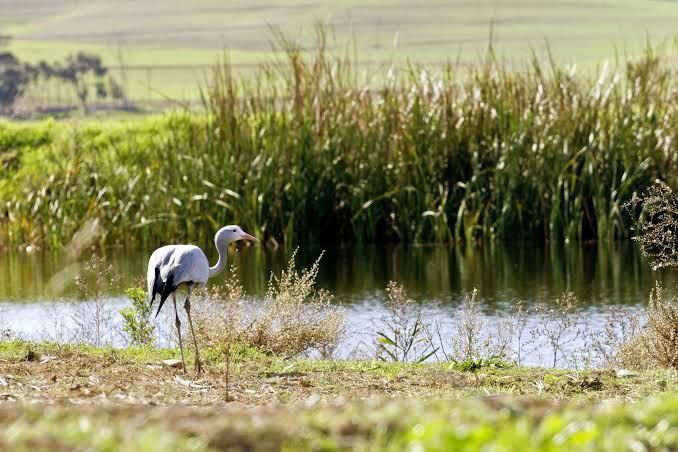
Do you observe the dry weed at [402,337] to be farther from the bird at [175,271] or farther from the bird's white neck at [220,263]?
the bird at [175,271]

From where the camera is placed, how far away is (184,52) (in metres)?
145

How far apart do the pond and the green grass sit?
91522 mm

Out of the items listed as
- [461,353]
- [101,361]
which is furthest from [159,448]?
[461,353]

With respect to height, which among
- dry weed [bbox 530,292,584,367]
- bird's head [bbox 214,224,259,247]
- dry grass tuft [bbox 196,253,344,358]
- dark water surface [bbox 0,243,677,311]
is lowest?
dark water surface [bbox 0,243,677,311]

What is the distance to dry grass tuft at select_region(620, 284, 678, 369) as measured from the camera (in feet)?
38.5

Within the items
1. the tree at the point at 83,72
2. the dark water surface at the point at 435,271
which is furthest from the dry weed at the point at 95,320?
the tree at the point at 83,72

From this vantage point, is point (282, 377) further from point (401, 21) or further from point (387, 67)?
point (401, 21)

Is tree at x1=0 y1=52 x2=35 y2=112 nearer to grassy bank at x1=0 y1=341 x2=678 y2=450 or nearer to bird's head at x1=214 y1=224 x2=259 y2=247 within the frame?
bird's head at x1=214 y1=224 x2=259 y2=247

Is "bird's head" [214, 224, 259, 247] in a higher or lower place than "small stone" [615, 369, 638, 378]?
higher

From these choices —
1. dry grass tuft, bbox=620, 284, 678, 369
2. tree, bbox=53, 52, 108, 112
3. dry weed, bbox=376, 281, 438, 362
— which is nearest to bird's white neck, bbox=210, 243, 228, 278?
dry weed, bbox=376, 281, 438, 362

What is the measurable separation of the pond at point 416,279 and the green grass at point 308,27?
300 ft

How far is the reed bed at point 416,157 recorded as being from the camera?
23.2 m

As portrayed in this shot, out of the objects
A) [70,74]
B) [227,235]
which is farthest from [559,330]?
[70,74]

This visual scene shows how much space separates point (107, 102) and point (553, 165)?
256 feet
